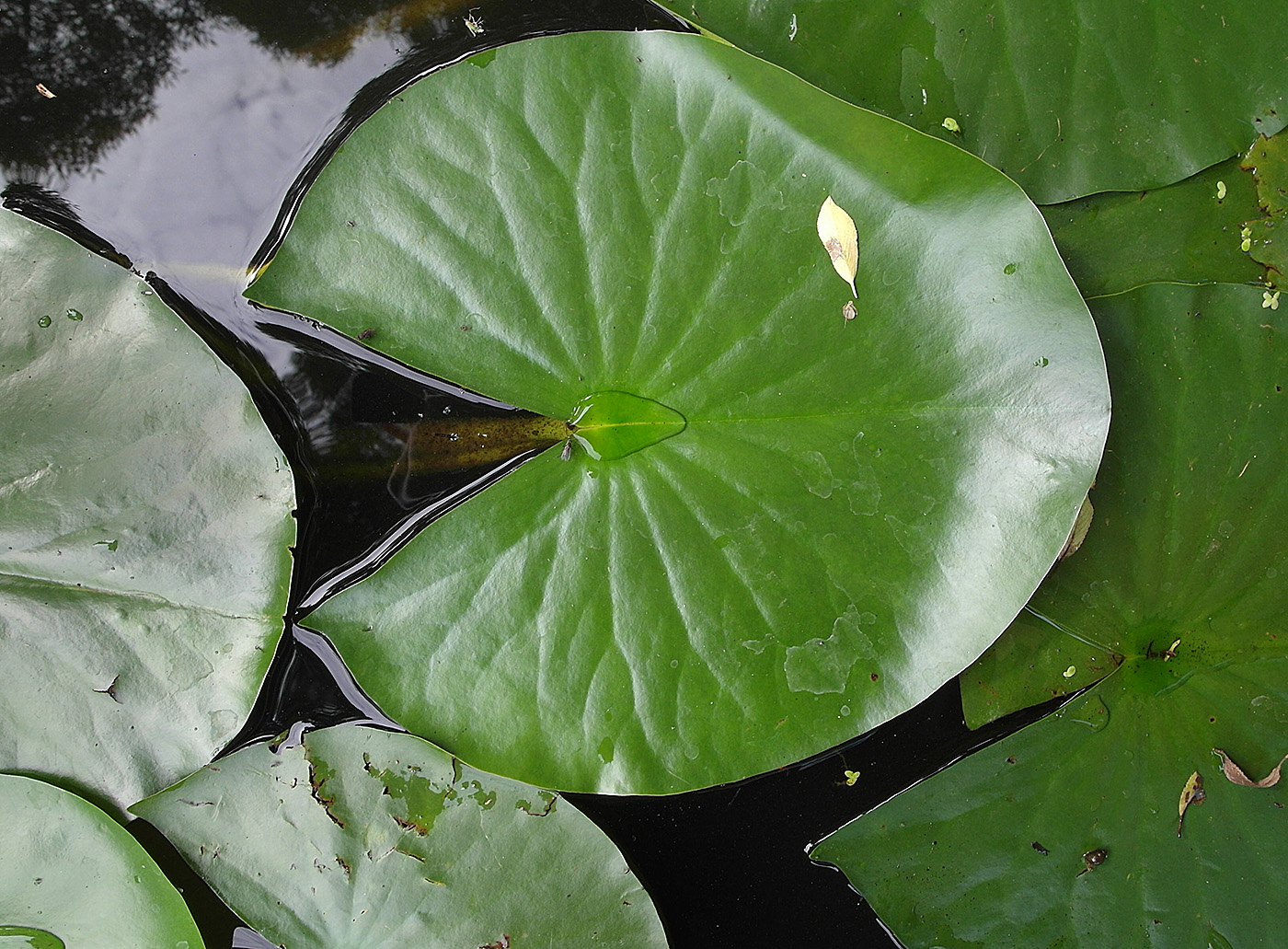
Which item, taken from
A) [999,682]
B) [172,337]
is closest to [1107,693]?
[999,682]

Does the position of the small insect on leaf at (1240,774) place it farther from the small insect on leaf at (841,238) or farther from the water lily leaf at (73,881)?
the water lily leaf at (73,881)

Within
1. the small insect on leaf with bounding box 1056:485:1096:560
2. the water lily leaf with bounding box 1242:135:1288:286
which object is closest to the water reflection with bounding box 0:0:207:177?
the small insect on leaf with bounding box 1056:485:1096:560

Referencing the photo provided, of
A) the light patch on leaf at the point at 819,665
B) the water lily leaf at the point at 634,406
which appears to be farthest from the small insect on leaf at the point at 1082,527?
the light patch on leaf at the point at 819,665

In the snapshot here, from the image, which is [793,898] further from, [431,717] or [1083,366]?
[1083,366]

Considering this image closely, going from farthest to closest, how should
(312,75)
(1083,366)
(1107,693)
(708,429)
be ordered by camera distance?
1. (312,75)
2. (1107,693)
3. (708,429)
4. (1083,366)

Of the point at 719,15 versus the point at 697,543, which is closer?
the point at 697,543

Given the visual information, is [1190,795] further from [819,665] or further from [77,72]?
[77,72]
